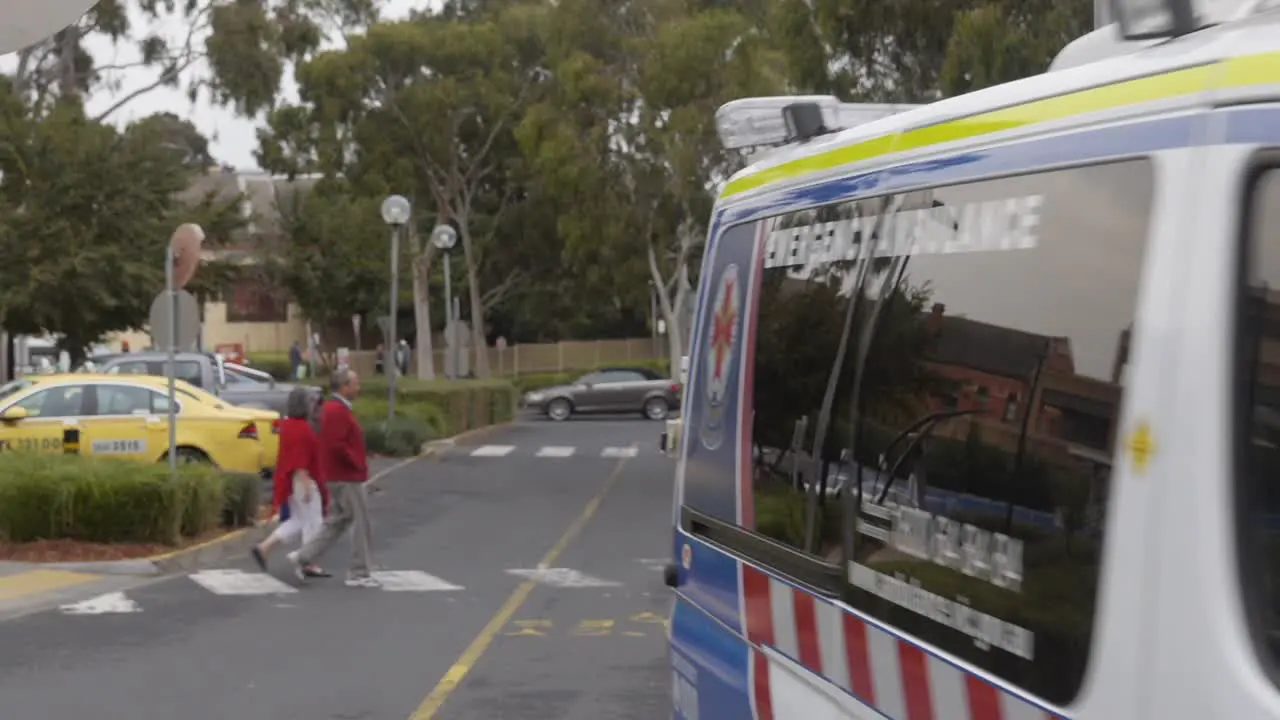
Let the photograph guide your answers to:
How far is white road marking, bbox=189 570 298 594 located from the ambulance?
954 cm

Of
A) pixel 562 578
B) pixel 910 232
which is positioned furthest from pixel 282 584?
pixel 910 232

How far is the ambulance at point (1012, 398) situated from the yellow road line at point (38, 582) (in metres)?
10.1

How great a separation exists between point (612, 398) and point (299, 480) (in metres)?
30.1

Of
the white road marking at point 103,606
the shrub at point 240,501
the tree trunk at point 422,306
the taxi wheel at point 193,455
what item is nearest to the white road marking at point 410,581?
the white road marking at point 103,606

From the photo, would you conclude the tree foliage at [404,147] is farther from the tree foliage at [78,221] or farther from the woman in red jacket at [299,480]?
the woman in red jacket at [299,480]

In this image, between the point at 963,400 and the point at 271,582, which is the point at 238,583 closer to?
the point at 271,582

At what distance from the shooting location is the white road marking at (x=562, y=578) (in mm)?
14703

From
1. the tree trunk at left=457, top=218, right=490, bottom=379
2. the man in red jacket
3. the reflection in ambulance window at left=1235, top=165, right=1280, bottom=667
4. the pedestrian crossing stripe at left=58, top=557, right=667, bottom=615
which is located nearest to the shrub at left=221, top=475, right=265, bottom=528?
the pedestrian crossing stripe at left=58, top=557, right=667, bottom=615

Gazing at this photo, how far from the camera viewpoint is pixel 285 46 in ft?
145

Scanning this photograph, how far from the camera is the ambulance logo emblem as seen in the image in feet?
17.8

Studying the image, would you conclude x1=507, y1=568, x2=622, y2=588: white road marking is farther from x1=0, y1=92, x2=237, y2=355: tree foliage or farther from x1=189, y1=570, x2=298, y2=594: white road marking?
x1=0, y1=92, x2=237, y2=355: tree foliage

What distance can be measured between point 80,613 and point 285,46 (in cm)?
3274

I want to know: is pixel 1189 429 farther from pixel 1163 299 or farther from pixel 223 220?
pixel 223 220

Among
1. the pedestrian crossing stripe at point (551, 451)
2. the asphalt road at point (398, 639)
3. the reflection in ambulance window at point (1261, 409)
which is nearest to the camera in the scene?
the reflection in ambulance window at point (1261, 409)
